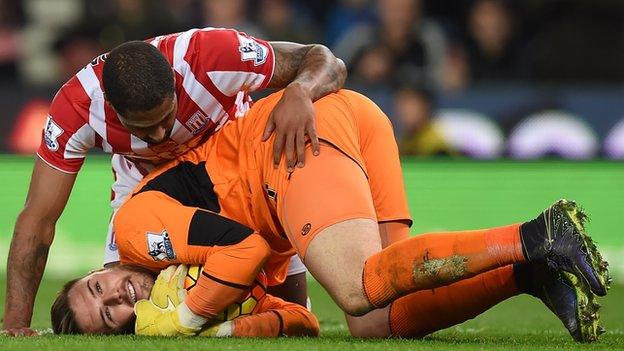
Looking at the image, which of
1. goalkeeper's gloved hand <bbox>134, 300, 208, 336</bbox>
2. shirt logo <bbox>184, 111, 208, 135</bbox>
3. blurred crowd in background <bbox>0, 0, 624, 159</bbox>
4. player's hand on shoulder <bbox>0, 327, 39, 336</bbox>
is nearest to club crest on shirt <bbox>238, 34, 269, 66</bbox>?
shirt logo <bbox>184, 111, 208, 135</bbox>

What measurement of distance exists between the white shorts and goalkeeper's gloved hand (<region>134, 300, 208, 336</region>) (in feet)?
3.24

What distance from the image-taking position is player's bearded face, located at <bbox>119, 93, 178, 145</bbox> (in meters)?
5.23

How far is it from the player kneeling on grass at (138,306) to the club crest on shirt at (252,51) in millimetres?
1095

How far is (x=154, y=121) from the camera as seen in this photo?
5.30 metres

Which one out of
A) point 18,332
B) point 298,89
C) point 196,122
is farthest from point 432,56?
point 18,332

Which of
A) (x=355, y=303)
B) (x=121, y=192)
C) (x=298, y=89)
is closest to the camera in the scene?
(x=355, y=303)

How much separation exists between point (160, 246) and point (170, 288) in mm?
193

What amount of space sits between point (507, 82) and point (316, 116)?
6240 millimetres

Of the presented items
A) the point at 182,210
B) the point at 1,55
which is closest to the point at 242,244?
the point at 182,210

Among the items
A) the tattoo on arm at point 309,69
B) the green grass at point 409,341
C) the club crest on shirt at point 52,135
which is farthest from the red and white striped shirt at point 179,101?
the green grass at point 409,341

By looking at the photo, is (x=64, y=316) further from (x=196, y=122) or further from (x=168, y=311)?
(x=196, y=122)

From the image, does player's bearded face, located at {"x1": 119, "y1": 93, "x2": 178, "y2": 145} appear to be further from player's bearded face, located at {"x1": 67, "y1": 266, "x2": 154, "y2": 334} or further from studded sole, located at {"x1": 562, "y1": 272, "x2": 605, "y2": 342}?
studded sole, located at {"x1": 562, "y1": 272, "x2": 605, "y2": 342}

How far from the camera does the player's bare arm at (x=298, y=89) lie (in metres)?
5.29

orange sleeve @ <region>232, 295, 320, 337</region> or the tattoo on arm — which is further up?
the tattoo on arm
